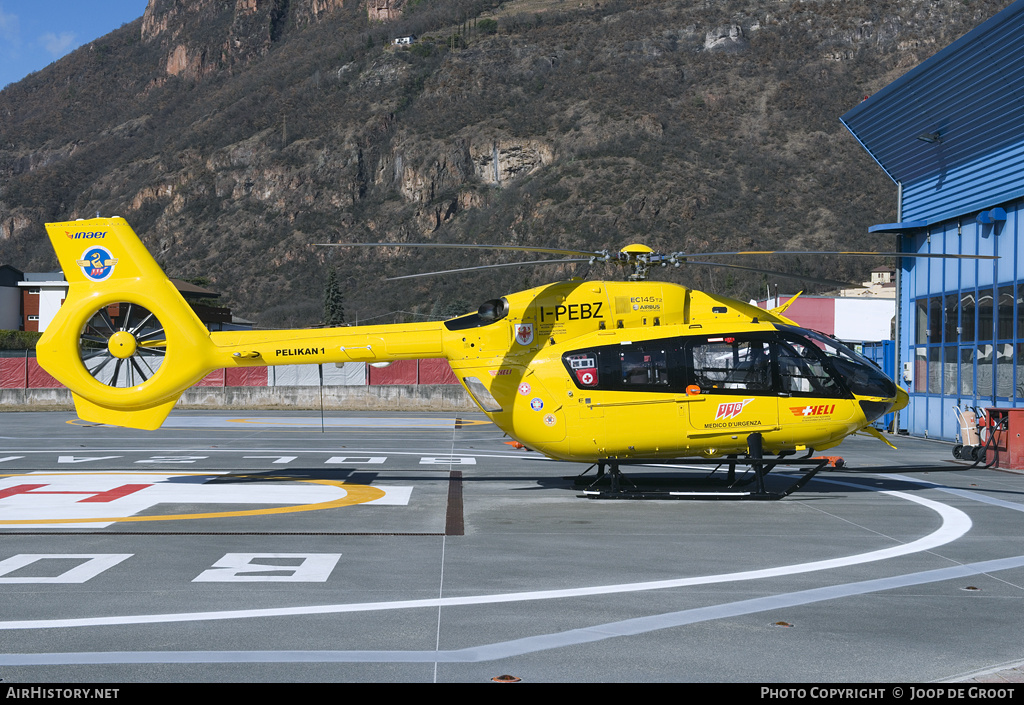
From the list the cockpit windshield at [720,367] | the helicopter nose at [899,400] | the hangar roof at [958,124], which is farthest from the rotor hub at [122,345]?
the hangar roof at [958,124]

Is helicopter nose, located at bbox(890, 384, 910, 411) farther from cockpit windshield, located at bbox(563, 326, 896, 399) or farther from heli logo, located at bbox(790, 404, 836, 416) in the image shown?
heli logo, located at bbox(790, 404, 836, 416)

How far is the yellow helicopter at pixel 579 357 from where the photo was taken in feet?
47.2

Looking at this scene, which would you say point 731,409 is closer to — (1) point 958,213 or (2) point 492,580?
(2) point 492,580

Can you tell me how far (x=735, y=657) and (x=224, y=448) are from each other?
763 inches

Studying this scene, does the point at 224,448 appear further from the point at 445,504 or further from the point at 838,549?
the point at 838,549

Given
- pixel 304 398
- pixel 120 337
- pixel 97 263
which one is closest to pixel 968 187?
pixel 120 337

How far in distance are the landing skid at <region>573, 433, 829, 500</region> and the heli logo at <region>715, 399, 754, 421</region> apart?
44 centimetres

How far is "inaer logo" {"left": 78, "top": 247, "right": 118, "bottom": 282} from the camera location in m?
15.8

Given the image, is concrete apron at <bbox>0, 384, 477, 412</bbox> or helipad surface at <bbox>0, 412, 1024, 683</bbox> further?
concrete apron at <bbox>0, 384, 477, 412</bbox>

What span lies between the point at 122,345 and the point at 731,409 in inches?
411

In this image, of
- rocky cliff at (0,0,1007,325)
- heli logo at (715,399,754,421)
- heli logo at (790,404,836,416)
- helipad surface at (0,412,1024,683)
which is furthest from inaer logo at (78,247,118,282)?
rocky cliff at (0,0,1007,325)

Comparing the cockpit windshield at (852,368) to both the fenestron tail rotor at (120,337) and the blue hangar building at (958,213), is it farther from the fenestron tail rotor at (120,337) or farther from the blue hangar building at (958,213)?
the fenestron tail rotor at (120,337)

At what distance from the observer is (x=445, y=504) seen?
1410cm

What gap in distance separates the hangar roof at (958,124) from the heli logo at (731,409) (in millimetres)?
14245
